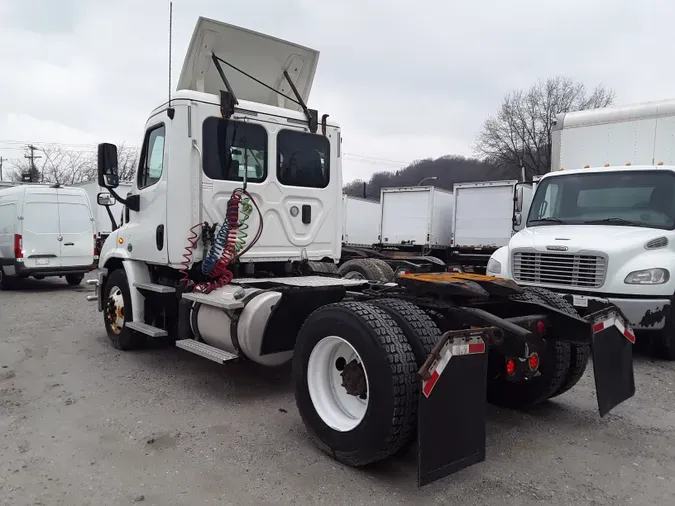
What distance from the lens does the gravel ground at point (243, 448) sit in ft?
11.2

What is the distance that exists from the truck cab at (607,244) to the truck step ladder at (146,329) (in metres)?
4.72

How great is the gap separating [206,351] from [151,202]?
203 cm

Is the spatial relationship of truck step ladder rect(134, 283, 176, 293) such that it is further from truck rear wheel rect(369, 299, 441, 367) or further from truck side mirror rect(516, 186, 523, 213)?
truck side mirror rect(516, 186, 523, 213)

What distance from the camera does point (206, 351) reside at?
16.6ft

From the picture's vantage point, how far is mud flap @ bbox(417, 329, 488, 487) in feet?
10.1

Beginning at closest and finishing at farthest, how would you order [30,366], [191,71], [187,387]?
[187,387], [191,71], [30,366]

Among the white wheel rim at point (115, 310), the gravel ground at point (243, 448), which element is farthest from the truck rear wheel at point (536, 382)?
the white wheel rim at point (115, 310)

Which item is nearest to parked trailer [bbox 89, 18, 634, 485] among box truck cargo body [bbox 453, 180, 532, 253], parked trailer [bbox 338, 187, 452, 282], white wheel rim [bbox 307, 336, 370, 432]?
white wheel rim [bbox 307, 336, 370, 432]

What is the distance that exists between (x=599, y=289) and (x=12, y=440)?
648 cm

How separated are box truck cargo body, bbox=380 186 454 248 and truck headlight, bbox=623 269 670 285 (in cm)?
1075

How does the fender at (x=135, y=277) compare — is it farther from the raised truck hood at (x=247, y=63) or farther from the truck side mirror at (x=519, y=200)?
the truck side mirror at (x=519, y=200)

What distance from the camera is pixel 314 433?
3.97 metres

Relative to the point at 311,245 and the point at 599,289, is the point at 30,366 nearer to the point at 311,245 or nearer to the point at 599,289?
the point at 311,245

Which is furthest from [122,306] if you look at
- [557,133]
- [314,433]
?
[557,133]
